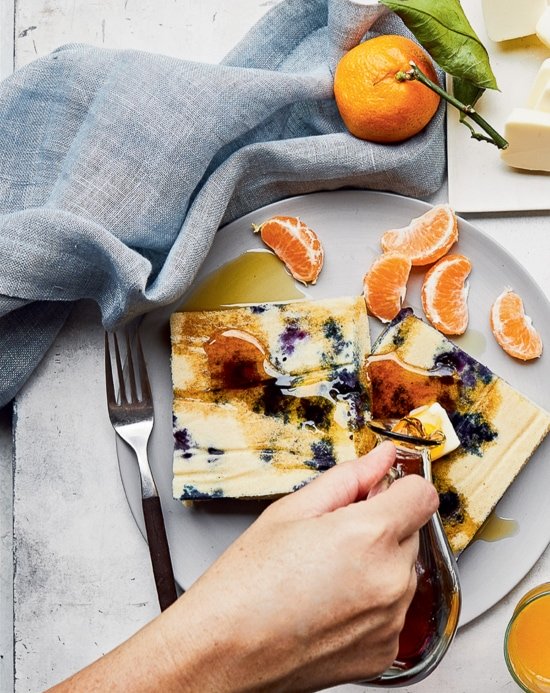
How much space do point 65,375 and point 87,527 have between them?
0.41 metres

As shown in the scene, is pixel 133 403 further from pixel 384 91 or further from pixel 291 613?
pixel 384 91

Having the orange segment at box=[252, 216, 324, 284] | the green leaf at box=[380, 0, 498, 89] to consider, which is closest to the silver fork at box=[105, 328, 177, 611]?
the orange segment at box=[252, 216, 324, 284]

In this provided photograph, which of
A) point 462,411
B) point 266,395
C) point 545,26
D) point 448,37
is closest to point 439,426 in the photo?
point 462,411

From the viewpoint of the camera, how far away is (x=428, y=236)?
2.07 m

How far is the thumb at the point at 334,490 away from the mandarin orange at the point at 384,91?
35.5 inches

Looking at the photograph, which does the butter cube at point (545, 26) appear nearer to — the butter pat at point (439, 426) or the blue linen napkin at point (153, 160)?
the blue linen napkin at point (153, 160)

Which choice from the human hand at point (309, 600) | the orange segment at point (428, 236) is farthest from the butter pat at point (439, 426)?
the human hand at point (309, 600)

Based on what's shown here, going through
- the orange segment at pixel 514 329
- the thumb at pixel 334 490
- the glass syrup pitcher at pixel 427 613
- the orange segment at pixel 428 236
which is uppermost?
the orange segment at pixel 428 236

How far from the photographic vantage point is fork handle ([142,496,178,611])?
6.63 ft

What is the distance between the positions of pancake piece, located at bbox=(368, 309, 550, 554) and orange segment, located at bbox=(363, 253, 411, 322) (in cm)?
6

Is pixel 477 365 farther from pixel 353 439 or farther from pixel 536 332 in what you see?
pixel 353 439

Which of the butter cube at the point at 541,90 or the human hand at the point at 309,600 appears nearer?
the human hand at the point at 309,600

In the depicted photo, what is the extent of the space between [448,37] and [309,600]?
134 centimetres

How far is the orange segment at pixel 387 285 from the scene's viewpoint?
205cm
